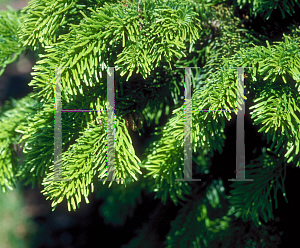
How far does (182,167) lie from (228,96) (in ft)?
0.35

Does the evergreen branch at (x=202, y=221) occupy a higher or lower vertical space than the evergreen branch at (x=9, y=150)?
lower

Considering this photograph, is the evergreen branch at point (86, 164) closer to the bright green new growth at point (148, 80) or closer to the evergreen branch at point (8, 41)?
the bright green new growth at point (148, 80)

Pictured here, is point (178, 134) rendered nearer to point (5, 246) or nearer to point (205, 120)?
point (205, 120)

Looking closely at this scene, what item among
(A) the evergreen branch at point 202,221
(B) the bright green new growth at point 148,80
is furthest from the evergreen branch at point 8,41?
(A) the evergreen branch at point 202,221

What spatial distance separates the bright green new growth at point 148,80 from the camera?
A: 0.27 metres

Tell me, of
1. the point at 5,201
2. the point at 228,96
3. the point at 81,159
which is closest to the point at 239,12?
the point at 228,96

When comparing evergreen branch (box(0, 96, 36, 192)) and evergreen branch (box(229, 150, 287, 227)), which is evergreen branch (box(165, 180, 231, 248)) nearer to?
evergreen branch (box(229, 150, 287, 227))

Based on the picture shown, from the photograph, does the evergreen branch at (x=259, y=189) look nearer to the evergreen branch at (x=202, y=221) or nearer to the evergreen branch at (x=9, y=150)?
the evergreen branch at (x=202, y=221)

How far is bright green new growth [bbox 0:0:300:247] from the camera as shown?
265mm

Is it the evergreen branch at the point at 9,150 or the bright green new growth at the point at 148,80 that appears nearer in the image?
the bright green new growth at the point at 148,80

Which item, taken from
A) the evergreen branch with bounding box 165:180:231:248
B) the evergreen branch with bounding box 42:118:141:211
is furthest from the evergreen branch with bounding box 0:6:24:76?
the evergreen branch with bounding box 165:180:231:248

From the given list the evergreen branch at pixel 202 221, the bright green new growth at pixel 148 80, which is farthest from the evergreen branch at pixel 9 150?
the evergreen branch at pixel 202 221

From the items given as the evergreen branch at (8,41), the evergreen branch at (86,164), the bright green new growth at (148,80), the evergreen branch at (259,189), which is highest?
the evergreen branch at (8,41)

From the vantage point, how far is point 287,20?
1.13 feet
